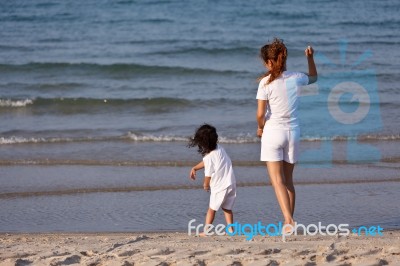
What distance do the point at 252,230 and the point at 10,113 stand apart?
317 inches

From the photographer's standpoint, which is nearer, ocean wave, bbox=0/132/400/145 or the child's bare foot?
the child's bare foot

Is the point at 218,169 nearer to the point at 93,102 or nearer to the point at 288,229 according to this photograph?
the point at 288,229

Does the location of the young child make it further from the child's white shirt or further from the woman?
the woman

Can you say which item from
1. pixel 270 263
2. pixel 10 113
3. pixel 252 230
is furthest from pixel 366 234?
pixel 10 113

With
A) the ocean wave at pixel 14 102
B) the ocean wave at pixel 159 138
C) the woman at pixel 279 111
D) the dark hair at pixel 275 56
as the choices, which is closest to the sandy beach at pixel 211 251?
the woman at pixel 279 111

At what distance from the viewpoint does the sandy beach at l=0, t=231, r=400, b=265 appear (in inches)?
222

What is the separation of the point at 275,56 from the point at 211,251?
5.34 ft

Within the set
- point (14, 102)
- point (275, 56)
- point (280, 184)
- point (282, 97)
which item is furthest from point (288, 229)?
point (14, 102)

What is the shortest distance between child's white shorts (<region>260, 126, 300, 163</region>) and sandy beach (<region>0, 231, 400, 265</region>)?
65cm

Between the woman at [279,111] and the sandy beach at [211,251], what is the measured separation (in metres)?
0.58

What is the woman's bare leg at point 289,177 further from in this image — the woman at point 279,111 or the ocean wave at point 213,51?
the ocean wave at point 213,51

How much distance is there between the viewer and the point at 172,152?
11.0 metres

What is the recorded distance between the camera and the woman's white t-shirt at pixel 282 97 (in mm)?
6500

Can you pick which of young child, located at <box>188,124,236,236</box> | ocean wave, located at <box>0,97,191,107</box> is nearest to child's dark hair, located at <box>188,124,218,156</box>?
young child, located at <box>188,124,236,236</box>
